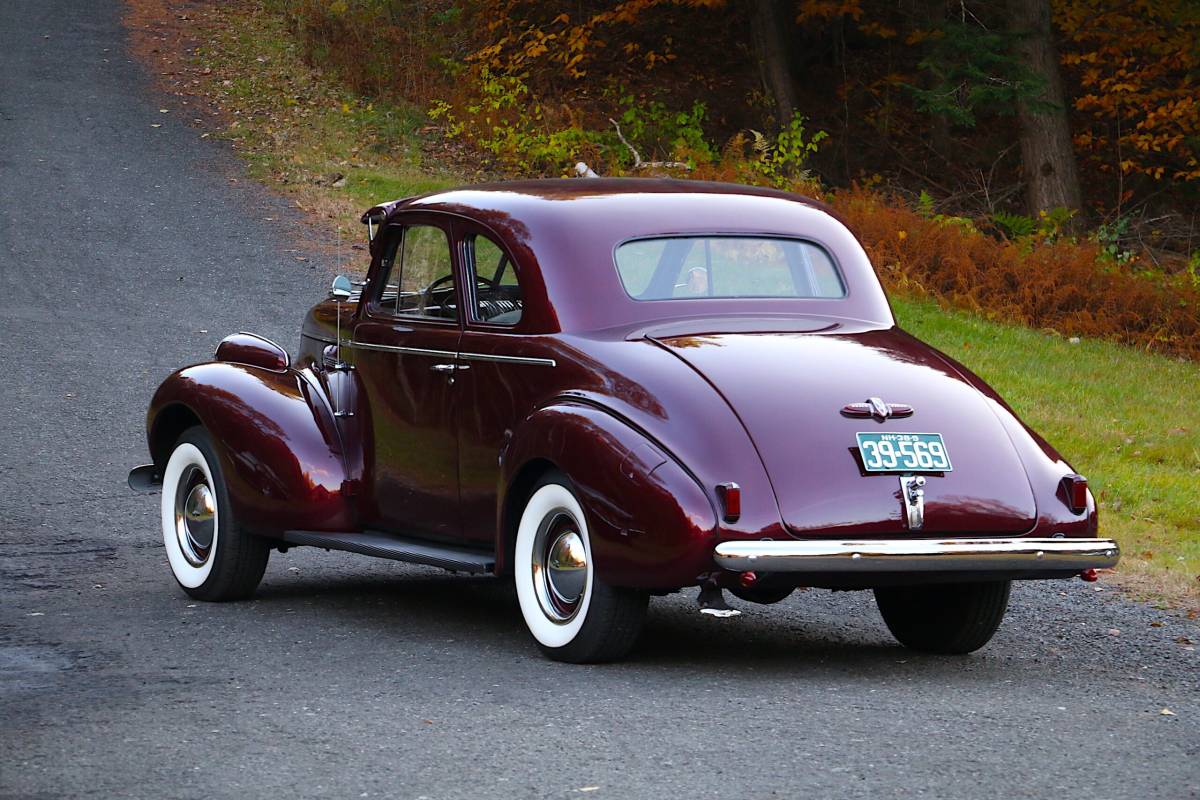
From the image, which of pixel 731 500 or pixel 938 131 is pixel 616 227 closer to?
pixel 731 500

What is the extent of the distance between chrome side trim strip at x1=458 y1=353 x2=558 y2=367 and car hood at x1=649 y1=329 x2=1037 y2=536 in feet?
1.44

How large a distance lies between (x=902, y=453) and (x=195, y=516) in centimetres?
358

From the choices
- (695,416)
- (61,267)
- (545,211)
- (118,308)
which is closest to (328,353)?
(545,211)

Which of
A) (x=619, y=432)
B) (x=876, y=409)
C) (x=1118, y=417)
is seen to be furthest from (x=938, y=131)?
(x=619, y=432)

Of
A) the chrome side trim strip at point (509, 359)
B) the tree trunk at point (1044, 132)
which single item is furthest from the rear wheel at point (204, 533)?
the tree trunk at point (1044, 132)

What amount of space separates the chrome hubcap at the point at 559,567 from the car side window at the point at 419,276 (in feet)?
4.01

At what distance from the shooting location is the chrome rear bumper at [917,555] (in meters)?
5.56

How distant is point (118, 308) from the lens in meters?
15.9

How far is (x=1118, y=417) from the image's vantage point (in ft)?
41.1

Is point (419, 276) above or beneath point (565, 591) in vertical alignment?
above

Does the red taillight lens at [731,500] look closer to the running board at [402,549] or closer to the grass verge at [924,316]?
the running board at [402,549]

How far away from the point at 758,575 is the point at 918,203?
15862mm

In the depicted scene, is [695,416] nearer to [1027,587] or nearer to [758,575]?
[758,575]

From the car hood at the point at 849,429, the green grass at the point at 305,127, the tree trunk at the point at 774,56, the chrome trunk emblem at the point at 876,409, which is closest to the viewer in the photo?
the car hood at the point at 849,429
